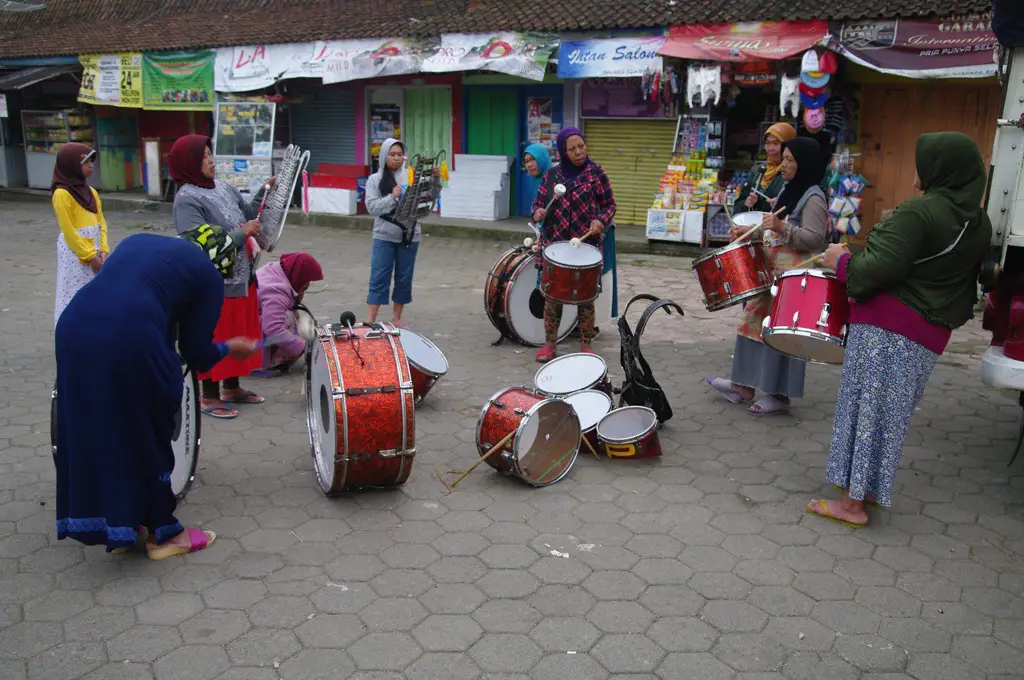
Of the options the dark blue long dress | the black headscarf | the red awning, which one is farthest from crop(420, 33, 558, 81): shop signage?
the dark blue long dress

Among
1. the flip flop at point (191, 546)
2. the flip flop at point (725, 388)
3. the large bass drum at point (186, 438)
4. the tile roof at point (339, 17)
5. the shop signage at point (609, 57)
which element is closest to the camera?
the flip flop at point (191, 546)

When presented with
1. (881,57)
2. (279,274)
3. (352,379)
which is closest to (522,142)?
(881,57)

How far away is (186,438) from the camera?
13.9ft

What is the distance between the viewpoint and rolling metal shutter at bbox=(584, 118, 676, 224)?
1449 cm

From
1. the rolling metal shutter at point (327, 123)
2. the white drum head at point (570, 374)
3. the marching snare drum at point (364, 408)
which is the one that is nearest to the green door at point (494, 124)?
the rolling metal shutter at point (327, 123)

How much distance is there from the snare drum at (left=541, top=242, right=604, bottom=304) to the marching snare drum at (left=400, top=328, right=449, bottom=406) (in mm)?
1089

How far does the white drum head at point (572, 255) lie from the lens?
643cm

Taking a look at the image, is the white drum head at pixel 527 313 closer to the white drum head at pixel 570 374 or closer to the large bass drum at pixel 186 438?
the white drum head at pixel 570 374

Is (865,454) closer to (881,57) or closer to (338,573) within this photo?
(338,573)

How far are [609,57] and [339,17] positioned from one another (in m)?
6.31

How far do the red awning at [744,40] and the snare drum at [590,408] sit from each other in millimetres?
7890

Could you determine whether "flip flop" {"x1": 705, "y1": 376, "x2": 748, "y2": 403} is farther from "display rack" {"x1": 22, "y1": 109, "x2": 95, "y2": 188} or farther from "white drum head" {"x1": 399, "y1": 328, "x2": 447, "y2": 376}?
"display rack" {"x1": 22, "y1": 109, "x2": 95, "y2": 188}

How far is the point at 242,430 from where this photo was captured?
18.1ft

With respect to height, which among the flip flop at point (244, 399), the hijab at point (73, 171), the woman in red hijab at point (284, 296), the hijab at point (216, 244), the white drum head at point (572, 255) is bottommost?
the flip flop at point (244, 399)
